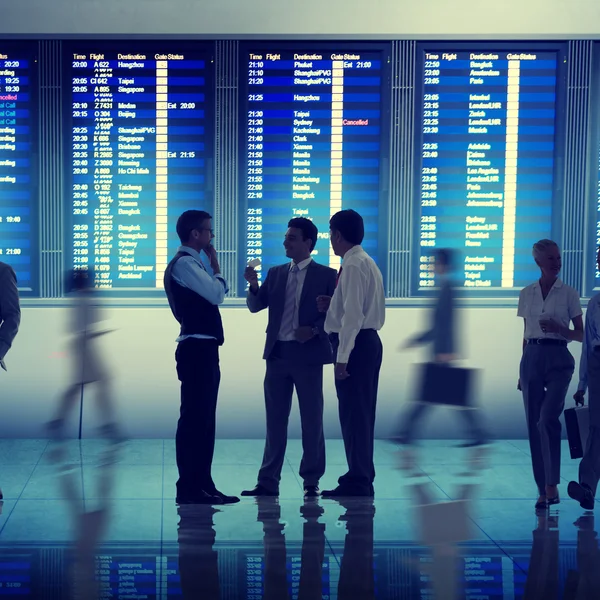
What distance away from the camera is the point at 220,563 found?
12.3 feet

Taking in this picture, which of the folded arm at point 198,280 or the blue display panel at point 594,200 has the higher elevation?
the blue display panel at point 594,200

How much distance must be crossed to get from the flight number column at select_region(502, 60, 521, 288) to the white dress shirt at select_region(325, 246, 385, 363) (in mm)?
1779

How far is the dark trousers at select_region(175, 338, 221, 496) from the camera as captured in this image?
15.6 feet

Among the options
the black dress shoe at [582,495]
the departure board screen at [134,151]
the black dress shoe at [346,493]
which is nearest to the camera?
the black dress shoe at [582,495]

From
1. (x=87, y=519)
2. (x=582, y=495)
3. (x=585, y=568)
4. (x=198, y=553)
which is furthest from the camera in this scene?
(x=582, y=495)

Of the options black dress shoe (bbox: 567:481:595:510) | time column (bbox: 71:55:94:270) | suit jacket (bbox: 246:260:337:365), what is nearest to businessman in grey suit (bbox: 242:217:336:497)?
suit jacket (bbox: 246:260:337:365)

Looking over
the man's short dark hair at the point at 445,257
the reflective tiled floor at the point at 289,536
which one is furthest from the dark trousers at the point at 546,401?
the man's short dark hair at the point at 445,257

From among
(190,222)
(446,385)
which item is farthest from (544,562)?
(190,222)

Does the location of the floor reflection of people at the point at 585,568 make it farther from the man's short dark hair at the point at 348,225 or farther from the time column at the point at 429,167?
the time column at the point at 429,167

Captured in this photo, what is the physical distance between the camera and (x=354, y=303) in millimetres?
4785

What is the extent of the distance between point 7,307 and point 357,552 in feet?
7.02

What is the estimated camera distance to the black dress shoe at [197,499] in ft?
15.7

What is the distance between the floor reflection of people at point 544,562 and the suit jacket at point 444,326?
3.18 feet

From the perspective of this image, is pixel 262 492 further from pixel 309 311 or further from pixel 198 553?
pixel 198 553
